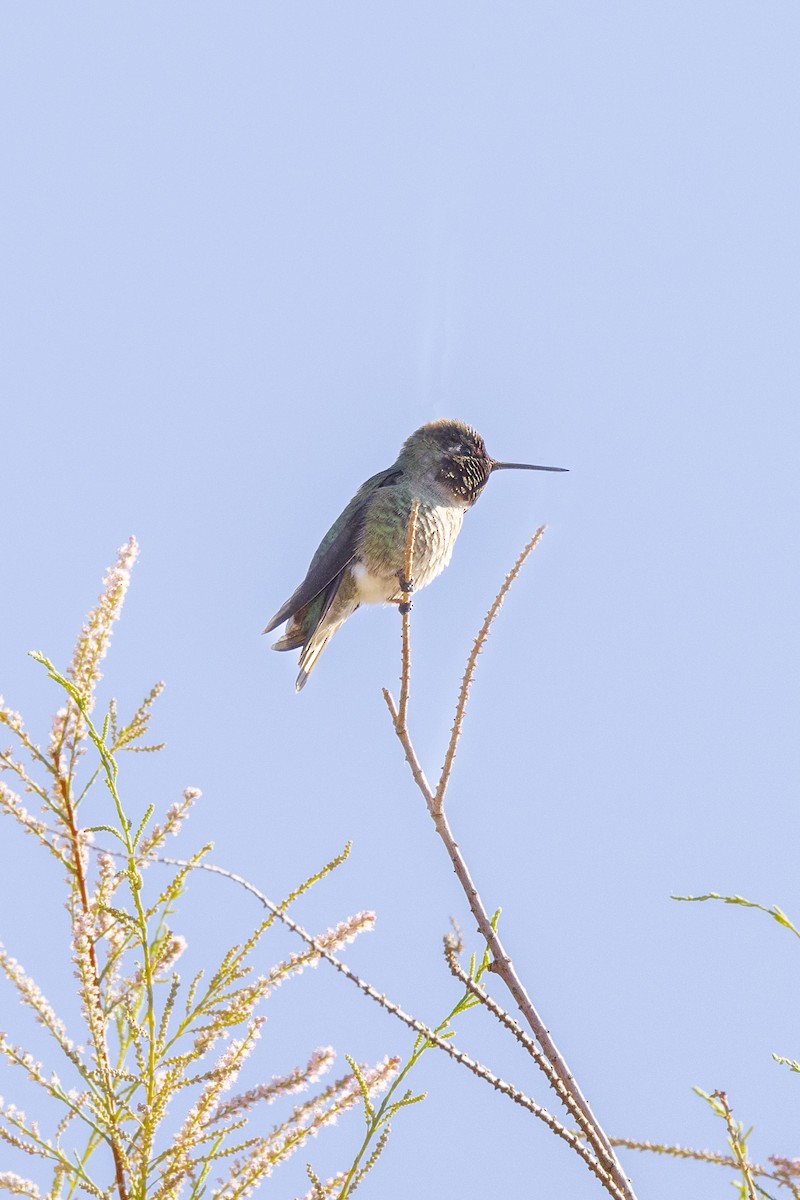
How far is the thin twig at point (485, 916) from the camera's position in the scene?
1.75 metres

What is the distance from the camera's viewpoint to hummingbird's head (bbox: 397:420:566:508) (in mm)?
6117

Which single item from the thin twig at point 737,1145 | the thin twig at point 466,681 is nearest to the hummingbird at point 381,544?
the thin twig at point 466,681

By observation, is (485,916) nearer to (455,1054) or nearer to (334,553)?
(455,1054)

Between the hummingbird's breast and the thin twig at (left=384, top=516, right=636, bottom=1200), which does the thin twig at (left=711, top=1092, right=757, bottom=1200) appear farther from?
the hummingbird's breast

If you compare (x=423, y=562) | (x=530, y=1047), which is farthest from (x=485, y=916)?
(x=423, y=562)

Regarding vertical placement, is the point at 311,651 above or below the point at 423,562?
below

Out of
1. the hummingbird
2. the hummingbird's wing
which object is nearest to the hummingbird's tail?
the hummingbird

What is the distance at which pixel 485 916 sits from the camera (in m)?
2.17

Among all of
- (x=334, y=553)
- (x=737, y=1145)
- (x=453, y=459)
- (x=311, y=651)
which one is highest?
(x=453, y=459)

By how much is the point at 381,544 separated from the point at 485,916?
143 inches

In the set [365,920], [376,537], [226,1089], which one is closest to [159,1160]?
[226,1089]

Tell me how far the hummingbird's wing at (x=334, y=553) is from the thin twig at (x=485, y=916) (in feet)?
8.80

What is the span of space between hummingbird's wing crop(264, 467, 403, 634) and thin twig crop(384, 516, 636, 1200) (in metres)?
2.68

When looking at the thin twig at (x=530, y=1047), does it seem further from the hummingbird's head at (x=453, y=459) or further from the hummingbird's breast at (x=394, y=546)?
the hummingbird's head at (x=453, y=459)
